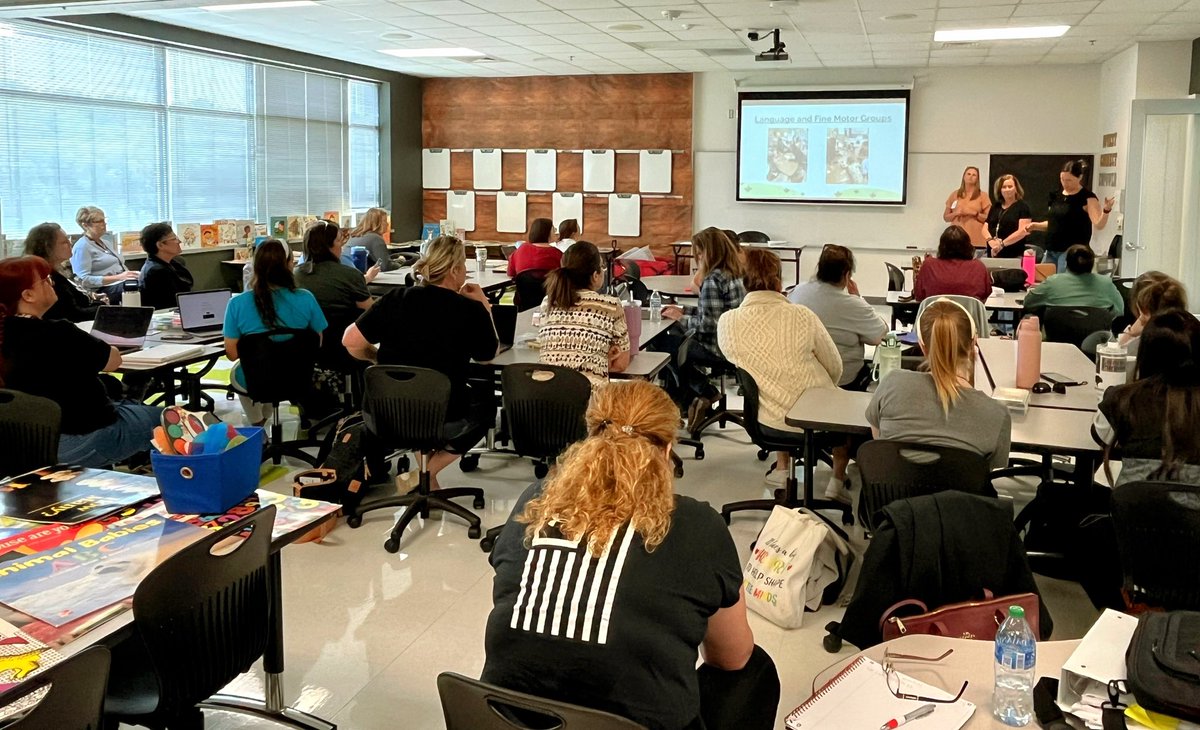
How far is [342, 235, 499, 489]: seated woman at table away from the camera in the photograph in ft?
14.7

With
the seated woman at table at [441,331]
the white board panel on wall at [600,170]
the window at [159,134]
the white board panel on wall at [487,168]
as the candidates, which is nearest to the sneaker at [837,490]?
the seated woman at table at [441,331]

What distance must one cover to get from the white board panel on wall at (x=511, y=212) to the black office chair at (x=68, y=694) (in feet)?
38.5

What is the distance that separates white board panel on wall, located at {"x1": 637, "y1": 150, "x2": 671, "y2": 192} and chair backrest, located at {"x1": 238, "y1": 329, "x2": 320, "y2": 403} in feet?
25.9

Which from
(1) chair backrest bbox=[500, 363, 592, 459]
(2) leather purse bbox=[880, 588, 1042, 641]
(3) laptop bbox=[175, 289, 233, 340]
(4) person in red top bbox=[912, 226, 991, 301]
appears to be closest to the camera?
(2) leather purse bbox=[880, 588, 1042, 641]

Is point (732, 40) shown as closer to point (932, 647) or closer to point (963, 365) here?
point (963, 365)

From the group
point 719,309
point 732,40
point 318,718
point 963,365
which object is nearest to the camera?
point 318,718

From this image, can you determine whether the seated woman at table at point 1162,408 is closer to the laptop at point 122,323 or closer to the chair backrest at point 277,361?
the chair backrest at point 277,361

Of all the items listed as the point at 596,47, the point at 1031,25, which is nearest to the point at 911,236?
the point at 1031,25

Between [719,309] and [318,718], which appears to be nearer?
[318,718]

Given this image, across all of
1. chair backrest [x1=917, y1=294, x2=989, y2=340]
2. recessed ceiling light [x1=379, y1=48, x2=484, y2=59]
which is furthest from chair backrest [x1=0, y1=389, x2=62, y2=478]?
recessed ceiling light [x1=379, y1=48, x2=484, y2=59]

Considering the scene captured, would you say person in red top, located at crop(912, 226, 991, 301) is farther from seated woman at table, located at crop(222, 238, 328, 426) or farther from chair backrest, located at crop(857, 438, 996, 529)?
seated woman at table, located at crop(222, 238, 328, 426)

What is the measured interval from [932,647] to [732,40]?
331 inches

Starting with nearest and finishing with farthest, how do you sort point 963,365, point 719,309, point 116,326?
point 963,365 < point 116,326 < point 719,309

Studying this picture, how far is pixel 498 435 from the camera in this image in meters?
6.08
